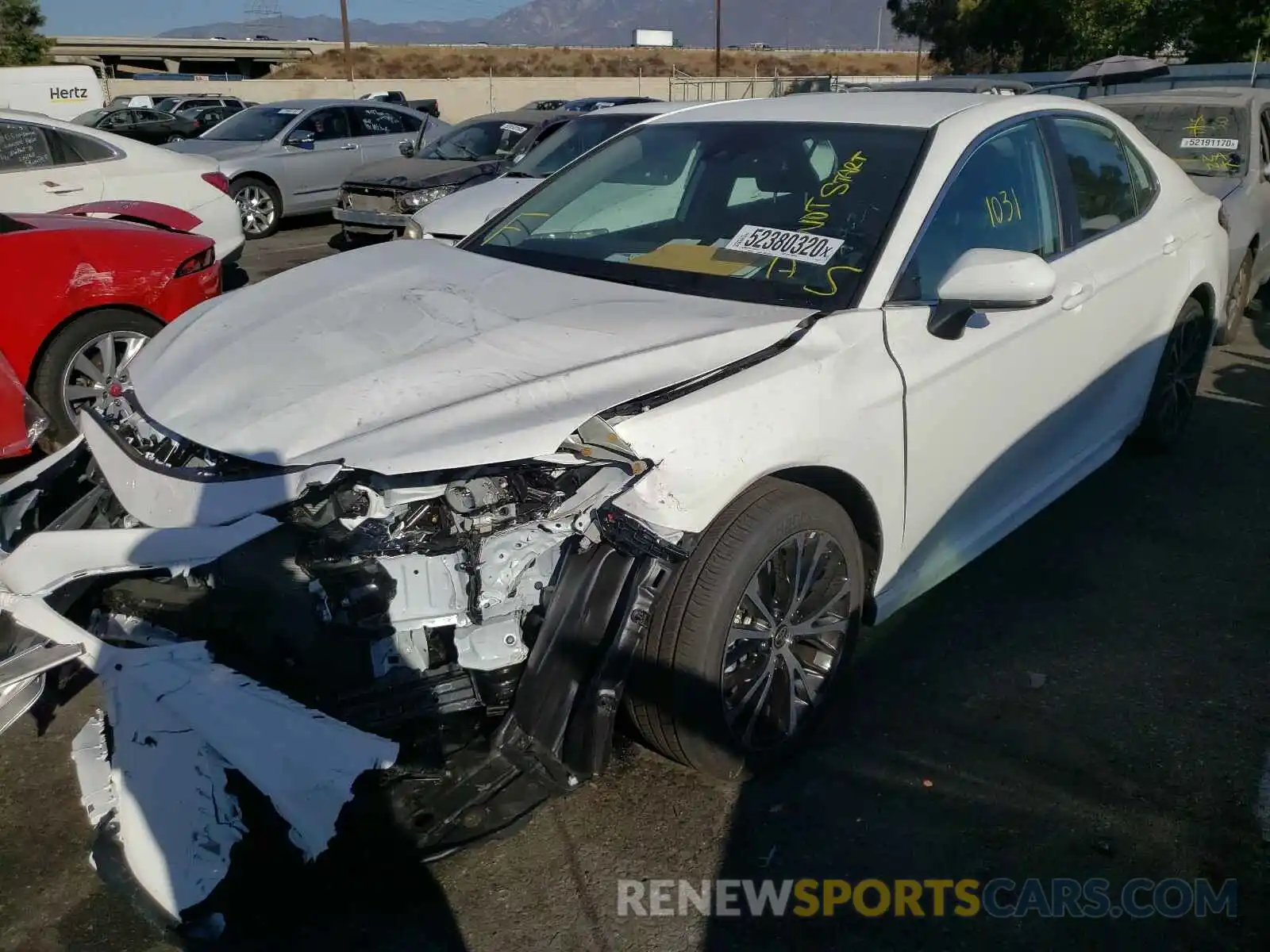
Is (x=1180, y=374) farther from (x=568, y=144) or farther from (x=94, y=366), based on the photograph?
(x=568, y=144)

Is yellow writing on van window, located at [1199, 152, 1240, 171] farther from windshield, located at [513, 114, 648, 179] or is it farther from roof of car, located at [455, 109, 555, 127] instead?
roof of car, located at [455, 109, 555, 127]

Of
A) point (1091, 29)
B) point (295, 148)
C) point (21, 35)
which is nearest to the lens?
point (295, 148)

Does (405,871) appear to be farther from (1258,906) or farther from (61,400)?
(61,400)

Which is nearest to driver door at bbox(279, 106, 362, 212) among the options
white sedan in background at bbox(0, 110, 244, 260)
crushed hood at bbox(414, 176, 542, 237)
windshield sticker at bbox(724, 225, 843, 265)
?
white sedan in background at bbox(0, 110, 244, 260)

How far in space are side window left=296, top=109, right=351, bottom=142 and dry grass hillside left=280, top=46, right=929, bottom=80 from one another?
42.5m

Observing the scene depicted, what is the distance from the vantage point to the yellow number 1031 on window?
3396 millimetres

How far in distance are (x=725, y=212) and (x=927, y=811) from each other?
196 centimetres

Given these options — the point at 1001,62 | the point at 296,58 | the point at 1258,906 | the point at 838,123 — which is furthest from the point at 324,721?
the point at 296,58

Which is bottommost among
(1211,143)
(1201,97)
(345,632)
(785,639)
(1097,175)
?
(785,639)

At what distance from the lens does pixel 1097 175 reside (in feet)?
13.2

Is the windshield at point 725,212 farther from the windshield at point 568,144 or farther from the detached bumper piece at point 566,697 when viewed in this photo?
the windshield at point 568,144

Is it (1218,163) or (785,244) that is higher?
(785,244)

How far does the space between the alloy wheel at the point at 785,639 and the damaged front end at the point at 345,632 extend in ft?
1.07
